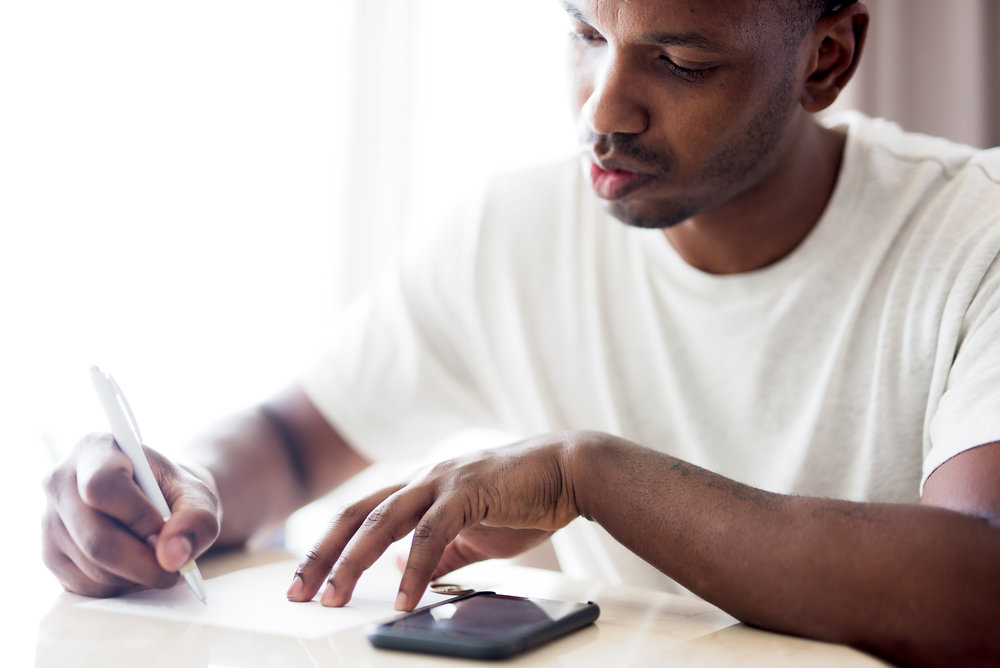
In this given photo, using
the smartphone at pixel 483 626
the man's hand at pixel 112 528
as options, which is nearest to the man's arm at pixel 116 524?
the man's hand at pixel 112 528

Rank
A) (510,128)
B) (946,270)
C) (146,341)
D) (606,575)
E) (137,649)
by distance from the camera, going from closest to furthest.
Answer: (137,649)
(946,270)
(606,575)
(146,341)
(510,128)

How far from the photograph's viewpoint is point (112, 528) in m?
0.72

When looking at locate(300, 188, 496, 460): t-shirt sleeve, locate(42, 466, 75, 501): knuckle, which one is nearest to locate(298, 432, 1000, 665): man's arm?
locate(42, 466, 75, 501): knuckle

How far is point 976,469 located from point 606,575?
591 mm

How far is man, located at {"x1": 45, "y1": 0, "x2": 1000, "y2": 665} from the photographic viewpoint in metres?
0.68

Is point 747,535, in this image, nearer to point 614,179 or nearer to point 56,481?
point 614,179

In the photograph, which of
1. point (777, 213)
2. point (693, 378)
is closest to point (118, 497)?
point (693, 378)

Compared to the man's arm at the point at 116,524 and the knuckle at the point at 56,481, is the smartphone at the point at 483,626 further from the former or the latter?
the knuckle at the point at 56,481

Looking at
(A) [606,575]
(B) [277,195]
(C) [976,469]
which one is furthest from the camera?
(B) [277,195]

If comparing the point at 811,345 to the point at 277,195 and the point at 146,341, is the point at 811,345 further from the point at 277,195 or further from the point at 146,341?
the point at 277,195

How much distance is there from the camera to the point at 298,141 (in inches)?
76.7

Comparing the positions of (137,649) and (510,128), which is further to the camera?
(510,128)

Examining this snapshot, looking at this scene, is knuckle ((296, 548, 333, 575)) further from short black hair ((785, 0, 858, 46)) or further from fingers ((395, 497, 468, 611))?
short black hair ((785, 0, 858, 46))

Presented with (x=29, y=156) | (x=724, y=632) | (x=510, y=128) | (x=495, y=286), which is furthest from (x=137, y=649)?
(x=510, y=128)
